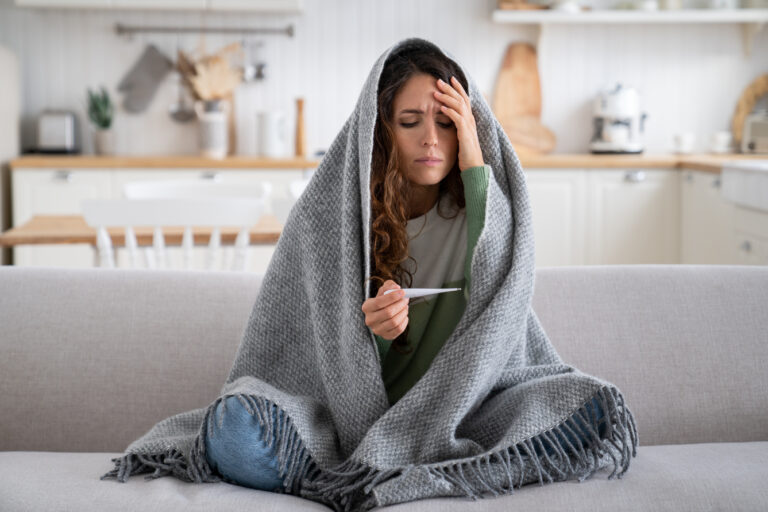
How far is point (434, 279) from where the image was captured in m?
1.63

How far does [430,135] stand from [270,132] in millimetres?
3255

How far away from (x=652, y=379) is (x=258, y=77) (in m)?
3.53

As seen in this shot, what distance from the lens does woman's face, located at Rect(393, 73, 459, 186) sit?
1.56m

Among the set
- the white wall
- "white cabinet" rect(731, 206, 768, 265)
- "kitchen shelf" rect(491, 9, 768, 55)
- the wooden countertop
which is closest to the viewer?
"white cabinet" rect(731, 206, 768, 265)

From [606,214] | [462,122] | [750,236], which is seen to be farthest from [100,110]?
[462,122]

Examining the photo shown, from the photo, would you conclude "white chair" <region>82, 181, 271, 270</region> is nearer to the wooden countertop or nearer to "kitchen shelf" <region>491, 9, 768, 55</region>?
the wooden countertop

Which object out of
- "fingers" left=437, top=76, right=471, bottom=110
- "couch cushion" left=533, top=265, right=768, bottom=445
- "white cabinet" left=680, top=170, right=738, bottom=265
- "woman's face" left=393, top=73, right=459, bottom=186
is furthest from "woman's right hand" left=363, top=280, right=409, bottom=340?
"white cabinet" left=680, top=170, right=738, bottom=265

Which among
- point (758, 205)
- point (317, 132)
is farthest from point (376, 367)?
point (317, 132)

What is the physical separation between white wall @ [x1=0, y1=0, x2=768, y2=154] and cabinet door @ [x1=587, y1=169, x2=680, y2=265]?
0.60 metres

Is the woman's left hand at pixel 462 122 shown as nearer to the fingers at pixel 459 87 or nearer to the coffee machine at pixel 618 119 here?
the fingers at pixel 459 87

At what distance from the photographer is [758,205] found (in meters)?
3.34

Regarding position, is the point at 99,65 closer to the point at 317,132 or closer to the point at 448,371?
the point at 317,132

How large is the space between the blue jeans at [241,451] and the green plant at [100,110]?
11.9 feet

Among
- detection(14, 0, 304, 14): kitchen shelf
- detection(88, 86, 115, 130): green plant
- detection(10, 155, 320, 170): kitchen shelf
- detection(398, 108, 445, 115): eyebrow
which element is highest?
Answer: detection(14, 0, 304, 14): kitchen shelf
